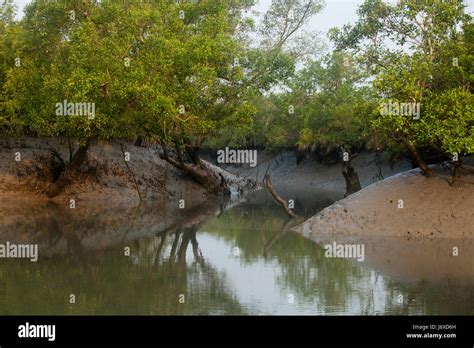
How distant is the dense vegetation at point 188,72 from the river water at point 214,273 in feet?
16.7

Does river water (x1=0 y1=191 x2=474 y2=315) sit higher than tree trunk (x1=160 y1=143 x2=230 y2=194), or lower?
lower

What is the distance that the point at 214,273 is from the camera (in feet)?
60.5

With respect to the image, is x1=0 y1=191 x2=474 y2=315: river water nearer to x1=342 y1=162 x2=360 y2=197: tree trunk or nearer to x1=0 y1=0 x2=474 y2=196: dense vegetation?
x1=0 y1=0 x2=474 y2=196: dense vegetation

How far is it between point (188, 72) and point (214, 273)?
53.0 ft

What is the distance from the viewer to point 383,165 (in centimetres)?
5031

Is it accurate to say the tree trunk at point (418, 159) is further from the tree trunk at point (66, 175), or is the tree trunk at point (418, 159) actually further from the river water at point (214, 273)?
the tree trunk at point (66, 175)

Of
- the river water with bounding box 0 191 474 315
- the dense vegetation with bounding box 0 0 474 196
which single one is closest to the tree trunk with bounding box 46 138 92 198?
the dense vegetation with bounding box 0 0 474 196

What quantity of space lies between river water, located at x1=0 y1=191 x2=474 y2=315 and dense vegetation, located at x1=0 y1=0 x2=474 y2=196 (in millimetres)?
5085

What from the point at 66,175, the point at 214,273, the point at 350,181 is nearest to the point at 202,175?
the point at 66,175

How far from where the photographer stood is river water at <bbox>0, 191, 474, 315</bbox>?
14.3 metres

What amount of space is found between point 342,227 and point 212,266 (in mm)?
7036

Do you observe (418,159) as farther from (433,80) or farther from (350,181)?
(350,181)

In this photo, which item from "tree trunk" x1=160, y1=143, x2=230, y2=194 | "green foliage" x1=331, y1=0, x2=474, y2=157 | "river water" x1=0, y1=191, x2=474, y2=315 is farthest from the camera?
"tree trunk" x1=160, y1=143, x2=230, y2=194

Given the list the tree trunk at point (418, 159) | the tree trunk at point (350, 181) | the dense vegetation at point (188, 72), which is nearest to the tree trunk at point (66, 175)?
the dense vegetation at point (188, 72)
